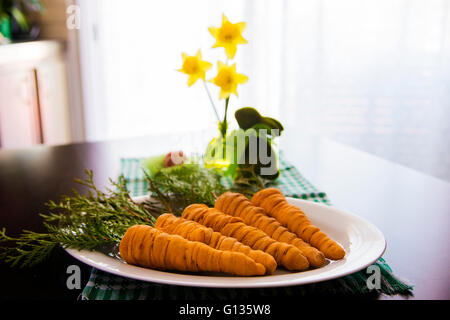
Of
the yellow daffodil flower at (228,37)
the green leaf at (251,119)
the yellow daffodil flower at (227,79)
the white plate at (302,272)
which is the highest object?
the yellow daffodil flower at (228,37)

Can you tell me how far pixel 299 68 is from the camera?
10.2 ft

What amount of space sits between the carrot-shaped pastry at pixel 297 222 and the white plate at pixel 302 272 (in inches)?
0.8

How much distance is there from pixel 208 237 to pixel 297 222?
156mm

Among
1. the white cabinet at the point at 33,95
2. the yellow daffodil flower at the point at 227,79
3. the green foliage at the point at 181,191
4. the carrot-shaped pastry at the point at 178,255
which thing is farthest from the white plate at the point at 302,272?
the white cabinet at the point at 33,95

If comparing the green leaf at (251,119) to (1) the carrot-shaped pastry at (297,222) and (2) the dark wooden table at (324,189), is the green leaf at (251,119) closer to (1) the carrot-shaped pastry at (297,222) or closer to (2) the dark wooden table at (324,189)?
(2) the dark wooden table at (324,189)

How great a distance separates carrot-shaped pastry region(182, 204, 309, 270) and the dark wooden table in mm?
171

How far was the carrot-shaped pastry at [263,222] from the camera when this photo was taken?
677mm

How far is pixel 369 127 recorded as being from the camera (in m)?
2.95

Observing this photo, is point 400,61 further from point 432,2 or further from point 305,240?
point 305,240

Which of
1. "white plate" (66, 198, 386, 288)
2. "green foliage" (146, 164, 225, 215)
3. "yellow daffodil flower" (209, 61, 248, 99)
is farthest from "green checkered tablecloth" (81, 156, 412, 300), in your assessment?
"yellow daffodil flower" (209, 61, 248, 99)

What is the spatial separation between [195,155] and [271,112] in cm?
206

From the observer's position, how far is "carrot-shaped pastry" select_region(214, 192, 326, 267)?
677 millimetres

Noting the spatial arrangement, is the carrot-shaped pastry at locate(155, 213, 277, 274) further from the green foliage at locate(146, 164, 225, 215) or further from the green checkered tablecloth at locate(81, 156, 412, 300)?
the green foliage at locate(146, 164, 225, 215)
